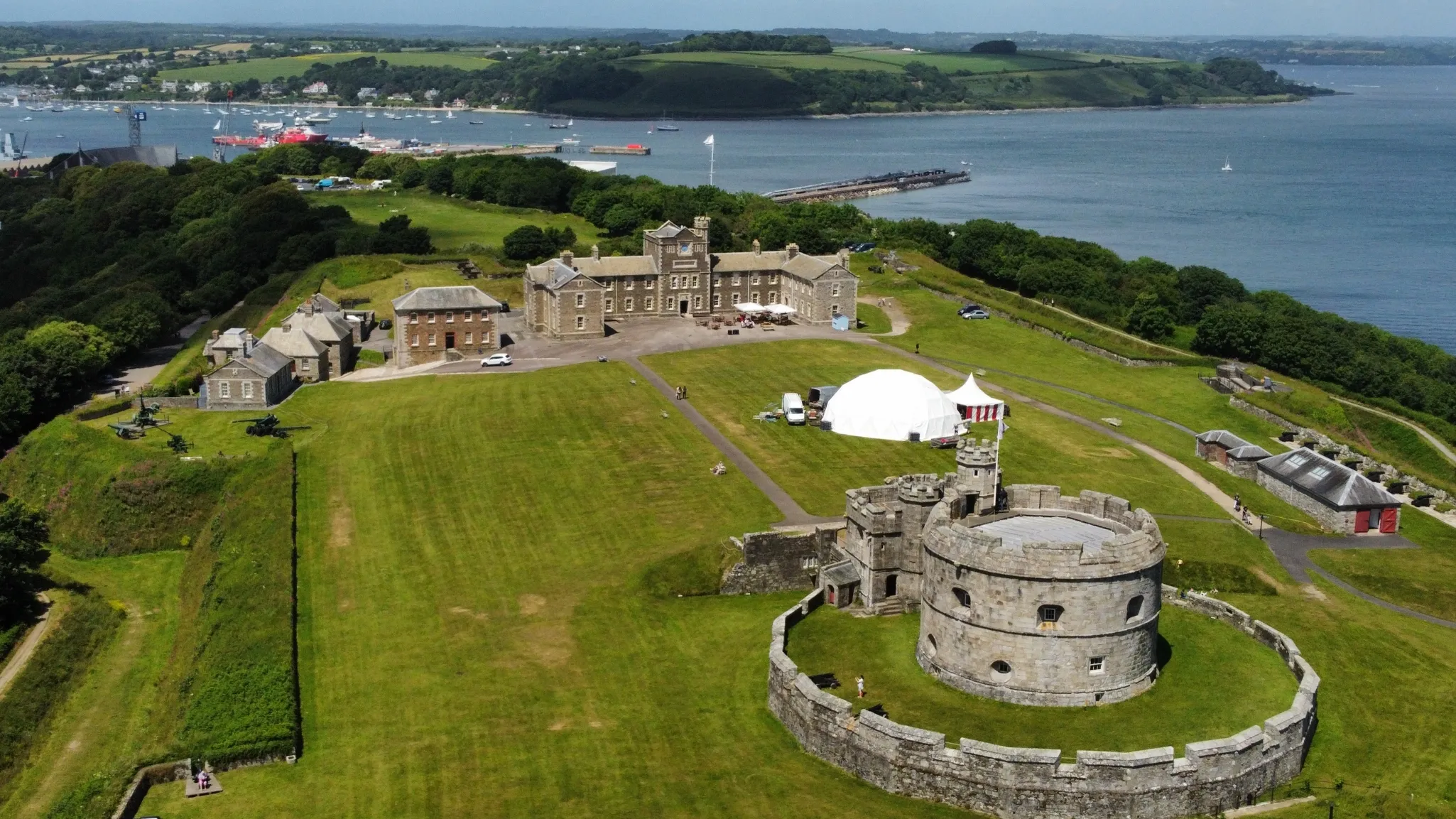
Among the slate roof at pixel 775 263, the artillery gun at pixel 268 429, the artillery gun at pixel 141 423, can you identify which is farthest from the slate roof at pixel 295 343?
the slate roof at pixel 775 263

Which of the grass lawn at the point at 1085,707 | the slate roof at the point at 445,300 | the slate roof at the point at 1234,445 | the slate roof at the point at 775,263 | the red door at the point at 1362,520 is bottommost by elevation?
the red door at the point at 1362,520

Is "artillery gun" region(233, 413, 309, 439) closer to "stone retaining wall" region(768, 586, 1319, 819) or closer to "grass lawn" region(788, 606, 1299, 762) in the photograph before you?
"grass lawn" region(788, 606, 1299, 762)

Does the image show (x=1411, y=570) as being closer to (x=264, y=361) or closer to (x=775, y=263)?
(x=775, y=263)

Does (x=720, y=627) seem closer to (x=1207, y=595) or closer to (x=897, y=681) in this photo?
(x=897, y=681)

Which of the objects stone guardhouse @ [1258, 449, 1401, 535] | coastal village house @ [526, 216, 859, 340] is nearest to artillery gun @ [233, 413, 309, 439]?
coastal village house @ [526, 216, 859, 340]

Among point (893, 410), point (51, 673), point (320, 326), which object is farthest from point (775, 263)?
point (51, 673)

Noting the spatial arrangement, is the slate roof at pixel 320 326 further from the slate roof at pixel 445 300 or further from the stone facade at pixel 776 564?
the stone facade at pixel 776 564
